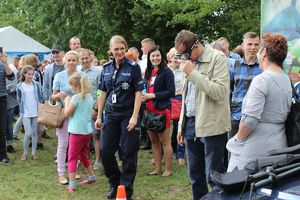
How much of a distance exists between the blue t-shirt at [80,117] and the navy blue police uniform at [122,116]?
726mm

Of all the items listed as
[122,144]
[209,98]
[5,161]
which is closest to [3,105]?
[5,161]

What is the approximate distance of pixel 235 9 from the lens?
15445 millimetres

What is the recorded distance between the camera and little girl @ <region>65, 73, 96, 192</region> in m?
6.46

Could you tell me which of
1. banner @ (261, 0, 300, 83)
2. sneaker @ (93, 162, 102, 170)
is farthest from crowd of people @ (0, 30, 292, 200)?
banner @ (261, 0, 300, 83)

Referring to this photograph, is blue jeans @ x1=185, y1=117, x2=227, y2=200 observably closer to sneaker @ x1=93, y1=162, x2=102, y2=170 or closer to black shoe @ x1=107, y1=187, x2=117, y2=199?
black shoe @ x1=107, y1=187, x2=117, y2=199

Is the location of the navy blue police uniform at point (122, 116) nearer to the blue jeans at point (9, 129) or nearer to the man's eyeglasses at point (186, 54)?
the man's eyeglasses at point (186, 54)

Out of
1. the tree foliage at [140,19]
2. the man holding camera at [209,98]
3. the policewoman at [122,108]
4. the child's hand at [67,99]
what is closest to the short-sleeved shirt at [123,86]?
the policewoman at [122,108]

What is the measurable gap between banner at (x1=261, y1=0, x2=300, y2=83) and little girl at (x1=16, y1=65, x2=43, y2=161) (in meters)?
4.18

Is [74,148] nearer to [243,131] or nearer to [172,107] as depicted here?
[172,107]

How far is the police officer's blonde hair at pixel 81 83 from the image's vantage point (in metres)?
6.48

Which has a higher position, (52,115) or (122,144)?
(52,115)

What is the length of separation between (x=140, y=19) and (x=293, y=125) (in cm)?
1566

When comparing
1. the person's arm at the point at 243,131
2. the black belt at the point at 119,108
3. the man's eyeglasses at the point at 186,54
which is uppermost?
the man's eyeglasses at the point at 186,54

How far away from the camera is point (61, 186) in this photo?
6.72 meters
